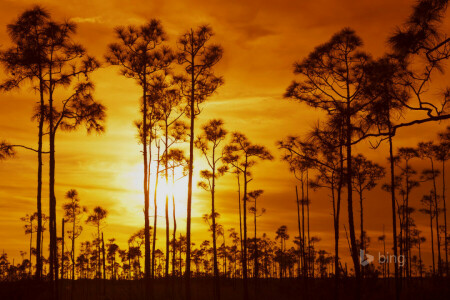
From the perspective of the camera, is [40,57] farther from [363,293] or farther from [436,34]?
[363,293]

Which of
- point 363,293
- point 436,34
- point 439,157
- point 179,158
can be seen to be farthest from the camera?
point 439,157

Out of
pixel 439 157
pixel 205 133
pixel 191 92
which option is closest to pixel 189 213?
pixel 191 92

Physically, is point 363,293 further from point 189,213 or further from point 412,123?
point 412,123

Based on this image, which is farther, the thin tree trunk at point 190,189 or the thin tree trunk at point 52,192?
the thin tree trunk at point 190,189

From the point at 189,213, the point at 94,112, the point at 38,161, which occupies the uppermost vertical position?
the point at 94,112

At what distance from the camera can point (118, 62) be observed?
27.1 meters

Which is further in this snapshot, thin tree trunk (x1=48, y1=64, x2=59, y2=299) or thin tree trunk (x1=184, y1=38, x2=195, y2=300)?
thin tree trunk (x1=184, y1=38, x2=195, y2=300)

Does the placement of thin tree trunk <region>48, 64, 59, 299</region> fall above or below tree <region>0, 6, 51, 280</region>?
below

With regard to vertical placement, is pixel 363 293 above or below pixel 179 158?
below

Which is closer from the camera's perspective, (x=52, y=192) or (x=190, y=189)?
(x=52, y=192)

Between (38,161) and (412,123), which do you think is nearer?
(412,123)

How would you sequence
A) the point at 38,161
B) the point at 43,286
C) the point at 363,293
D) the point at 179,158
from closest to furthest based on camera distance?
the point at 43,286, the point at 38,161, the point at 363,293, the point at 179,158

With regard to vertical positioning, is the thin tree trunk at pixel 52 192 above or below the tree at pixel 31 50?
below

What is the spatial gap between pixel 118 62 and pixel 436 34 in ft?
61.3
